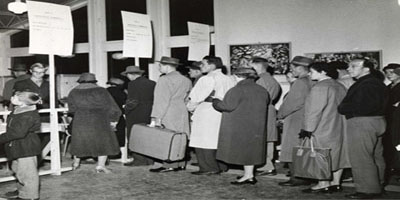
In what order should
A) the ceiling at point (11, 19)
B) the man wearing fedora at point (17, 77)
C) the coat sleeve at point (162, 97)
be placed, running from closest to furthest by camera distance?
1. the coat sleeve at point (162, 97)
2. the man wearing fedora at point (17, 77)
3. the ceiling at point (11, 19)

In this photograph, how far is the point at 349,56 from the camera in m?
8.09

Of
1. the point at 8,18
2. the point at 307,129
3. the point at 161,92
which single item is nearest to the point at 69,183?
the point at 161,92

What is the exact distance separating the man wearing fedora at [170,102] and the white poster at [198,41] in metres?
1.51

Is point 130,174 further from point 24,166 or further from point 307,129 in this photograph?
point 307,129

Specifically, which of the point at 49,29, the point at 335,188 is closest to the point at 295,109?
the point at 335,188

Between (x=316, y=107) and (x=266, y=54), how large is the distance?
12.1 feet

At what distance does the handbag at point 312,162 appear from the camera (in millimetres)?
5185

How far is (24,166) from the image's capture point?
199 inches

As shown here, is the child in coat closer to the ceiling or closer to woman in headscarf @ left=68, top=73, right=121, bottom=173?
woman in headscarf @ left=68, top=73, right=121, bottom=173

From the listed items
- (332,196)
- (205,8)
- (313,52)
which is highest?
(205,8)

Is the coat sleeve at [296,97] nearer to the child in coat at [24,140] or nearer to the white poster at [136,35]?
the white poster at [136,35]

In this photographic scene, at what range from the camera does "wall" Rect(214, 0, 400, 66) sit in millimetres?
7820

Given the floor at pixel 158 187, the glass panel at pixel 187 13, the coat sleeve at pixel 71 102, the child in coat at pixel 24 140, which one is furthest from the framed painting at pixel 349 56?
the child in coat at pixel 24 140

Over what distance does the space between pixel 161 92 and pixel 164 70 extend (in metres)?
0.35
